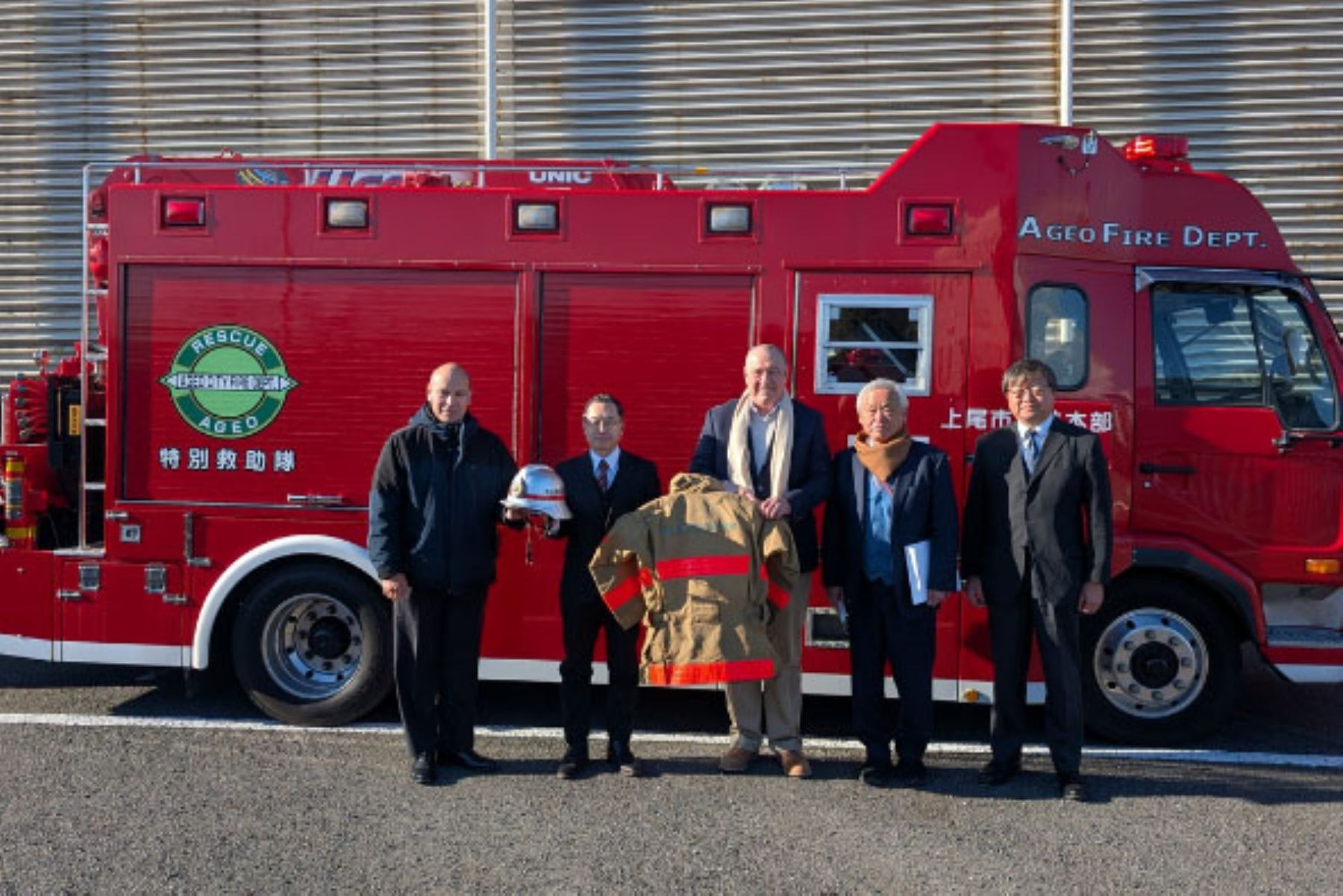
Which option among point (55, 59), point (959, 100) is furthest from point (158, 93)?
point (959, 100)

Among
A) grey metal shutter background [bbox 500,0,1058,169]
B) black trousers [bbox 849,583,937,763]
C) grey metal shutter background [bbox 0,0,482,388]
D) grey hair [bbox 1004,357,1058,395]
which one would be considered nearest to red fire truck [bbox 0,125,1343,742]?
grey hair [bbox 1004,357,1058,395]

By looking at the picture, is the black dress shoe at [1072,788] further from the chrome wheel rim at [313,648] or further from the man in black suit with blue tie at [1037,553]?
the chrome wheel rim at [313,648]

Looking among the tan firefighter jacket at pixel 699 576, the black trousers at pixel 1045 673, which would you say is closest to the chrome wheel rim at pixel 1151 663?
the black trousers at pixel 1045 673

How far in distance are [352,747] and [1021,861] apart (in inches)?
125

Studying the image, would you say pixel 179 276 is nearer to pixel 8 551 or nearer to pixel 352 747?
pixel 8 551

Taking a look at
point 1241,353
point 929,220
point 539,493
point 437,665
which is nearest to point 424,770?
point 437,665

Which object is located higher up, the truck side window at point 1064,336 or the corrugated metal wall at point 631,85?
the corrugated metal wall at point 631,85

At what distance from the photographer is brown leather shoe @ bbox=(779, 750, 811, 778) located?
220 inches

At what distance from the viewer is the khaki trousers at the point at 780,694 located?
5.57 meters

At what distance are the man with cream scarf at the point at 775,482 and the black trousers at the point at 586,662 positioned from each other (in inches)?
19.9

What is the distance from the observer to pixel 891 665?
561 centimetres

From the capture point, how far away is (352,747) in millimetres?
6000

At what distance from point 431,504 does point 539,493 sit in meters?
0.50

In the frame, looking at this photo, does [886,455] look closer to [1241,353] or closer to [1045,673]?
[1045,673]
